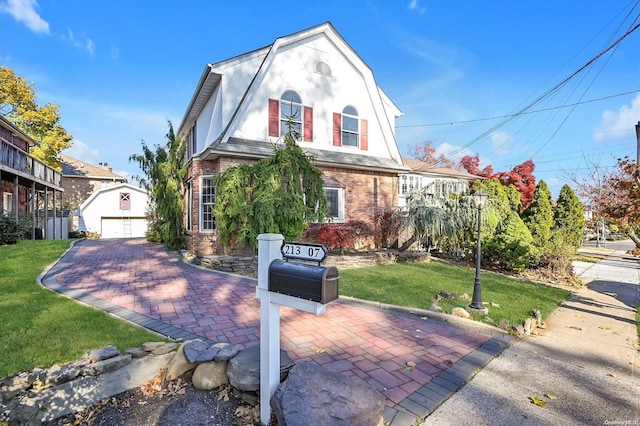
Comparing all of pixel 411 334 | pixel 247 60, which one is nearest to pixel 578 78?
pixel 411 334

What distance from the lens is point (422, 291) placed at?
22.4 ft

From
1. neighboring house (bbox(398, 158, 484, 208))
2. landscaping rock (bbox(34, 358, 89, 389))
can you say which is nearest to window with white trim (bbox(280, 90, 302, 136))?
neighboring house (bbox(398, 158, 484, 208))

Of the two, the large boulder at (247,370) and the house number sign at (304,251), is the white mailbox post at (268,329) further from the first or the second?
the large boulder at (247,370)

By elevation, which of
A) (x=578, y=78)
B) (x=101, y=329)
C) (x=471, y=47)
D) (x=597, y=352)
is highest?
(x=471, y=47)

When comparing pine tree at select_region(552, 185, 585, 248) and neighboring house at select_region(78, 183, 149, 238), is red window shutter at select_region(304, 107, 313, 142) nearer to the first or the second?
pine tree at select_region(552, 185, 585, 248)

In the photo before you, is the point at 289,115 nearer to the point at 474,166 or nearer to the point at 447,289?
the point at 447,289

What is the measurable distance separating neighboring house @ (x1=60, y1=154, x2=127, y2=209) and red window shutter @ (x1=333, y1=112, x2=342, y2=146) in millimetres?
27446

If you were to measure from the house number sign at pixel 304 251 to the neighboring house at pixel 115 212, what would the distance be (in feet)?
86.1

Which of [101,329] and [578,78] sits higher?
[578,78]

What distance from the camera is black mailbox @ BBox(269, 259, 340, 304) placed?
216cm

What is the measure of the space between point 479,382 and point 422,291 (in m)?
3.69

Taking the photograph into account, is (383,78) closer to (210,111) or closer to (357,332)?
(210,111)

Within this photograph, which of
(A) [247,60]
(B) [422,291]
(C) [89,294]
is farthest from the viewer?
(A) [247,60]

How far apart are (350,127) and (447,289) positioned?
829 cm
